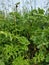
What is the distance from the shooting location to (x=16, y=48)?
219 cm

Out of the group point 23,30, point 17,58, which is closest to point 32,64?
point 17,58

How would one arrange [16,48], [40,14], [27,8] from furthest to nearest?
1. [27,8]
2. [40,14]
3. [16,48]

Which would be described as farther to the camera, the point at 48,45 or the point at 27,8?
the point at 27,8

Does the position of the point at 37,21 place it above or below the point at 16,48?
above

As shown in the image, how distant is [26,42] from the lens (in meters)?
2.21

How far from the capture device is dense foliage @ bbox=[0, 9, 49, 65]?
2.18 m

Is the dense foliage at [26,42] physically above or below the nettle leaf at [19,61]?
above

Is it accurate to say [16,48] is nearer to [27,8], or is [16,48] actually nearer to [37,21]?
[37,21]

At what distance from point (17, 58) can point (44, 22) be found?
0.52 meters

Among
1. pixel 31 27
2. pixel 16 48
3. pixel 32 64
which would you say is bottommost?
pixel 32 64

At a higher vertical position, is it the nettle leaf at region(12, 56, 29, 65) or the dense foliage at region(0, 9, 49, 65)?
the dense foliage at region(0, 9, 49, 65)

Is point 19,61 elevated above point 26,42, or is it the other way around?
point 26,42

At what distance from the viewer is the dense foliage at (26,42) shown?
7.16ft

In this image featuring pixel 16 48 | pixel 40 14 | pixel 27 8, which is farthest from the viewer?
pixel 27 8
